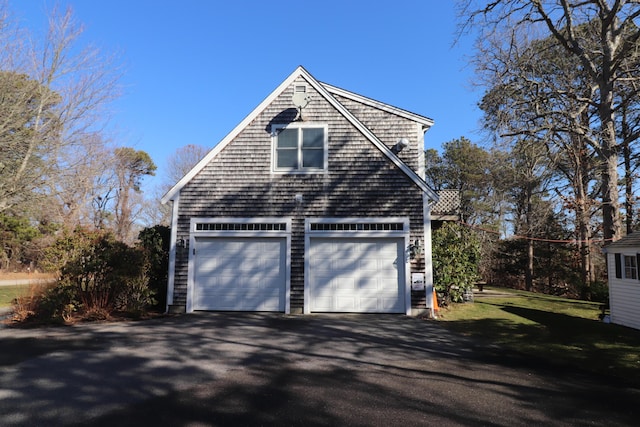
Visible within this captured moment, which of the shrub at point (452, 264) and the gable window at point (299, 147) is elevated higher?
the gable window at point (299, 147)

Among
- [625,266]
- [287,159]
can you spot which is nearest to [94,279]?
[287,159]

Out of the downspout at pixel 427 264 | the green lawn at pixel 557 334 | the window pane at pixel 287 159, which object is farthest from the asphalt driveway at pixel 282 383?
the window pane at pixel 287 159

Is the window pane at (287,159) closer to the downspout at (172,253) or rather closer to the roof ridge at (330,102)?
the roof ridge at (330,102)

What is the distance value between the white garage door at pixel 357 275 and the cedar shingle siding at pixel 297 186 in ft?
1.57

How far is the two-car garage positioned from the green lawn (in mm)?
2113

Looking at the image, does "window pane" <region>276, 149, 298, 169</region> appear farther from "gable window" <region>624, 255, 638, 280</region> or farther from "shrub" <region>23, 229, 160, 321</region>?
"gable window" <region>624, 255, 638, 280</region>

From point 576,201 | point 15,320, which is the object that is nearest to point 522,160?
point 576,201

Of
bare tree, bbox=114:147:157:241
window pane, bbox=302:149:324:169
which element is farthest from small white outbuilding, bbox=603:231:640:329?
bare tree, bbox=114:147:157:241

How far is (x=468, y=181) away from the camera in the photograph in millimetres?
32812

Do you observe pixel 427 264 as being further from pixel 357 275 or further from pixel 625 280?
pixel 625 280

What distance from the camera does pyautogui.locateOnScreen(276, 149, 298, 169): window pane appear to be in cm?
1106

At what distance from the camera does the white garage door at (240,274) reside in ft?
34.2

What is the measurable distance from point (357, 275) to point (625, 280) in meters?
7.33

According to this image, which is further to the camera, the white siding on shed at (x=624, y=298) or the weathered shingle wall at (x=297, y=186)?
the weathered shingle wall at (x=297, y=186)
